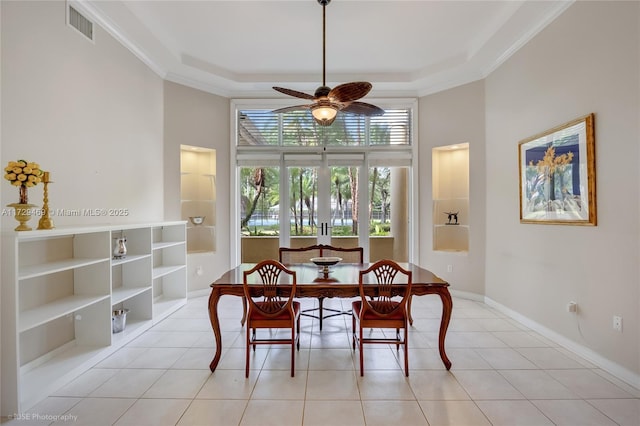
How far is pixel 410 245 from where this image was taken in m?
5.11

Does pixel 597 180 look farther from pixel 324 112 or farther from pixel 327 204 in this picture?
pixel 327 204

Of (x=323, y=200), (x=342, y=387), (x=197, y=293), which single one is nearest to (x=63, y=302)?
(x=197, y=293)

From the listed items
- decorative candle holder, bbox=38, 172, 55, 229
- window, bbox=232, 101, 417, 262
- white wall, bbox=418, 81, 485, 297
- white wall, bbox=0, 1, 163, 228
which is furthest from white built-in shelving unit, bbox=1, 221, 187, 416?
white wall, bbox=418, 81, 485, 297

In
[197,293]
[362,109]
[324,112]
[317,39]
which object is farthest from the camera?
[197,293]

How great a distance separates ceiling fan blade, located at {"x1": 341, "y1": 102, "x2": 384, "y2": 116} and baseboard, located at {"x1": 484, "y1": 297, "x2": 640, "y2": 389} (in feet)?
9.54

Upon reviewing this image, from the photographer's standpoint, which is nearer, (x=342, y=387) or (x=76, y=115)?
(x=342, y=387)

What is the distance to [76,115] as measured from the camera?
292cm

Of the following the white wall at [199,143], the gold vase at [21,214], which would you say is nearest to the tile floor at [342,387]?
the gold vase at [21,214]

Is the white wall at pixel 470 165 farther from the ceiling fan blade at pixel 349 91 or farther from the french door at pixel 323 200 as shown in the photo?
the ceiling fan blade at pixel 349 91

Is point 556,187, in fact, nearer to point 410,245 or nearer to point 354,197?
point 410,245

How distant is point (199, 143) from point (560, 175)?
4.73m

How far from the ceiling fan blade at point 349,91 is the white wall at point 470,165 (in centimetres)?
257

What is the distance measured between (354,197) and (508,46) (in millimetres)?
2899

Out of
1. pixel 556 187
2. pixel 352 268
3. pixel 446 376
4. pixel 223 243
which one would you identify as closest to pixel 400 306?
pixel 446 376
